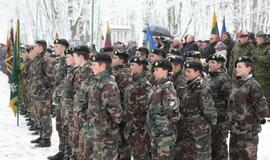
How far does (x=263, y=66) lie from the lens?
28.9 feet

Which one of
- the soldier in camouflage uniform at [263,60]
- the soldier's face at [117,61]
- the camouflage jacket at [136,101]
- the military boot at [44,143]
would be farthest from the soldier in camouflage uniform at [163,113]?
the soldier in camouflage uniform at [263,60]

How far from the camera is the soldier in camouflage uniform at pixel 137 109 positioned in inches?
241

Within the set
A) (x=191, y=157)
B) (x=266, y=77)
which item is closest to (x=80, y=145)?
(x=191, y=157)

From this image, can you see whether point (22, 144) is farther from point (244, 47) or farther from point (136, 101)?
point (244, 47)

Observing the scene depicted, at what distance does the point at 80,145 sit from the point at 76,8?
25.9 metres

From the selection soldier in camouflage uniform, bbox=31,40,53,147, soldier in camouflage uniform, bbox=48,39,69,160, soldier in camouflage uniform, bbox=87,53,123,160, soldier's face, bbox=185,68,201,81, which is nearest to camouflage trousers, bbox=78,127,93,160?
soldier in camouflage uniform, bbox=87,53,123,160

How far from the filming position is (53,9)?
30.8 metres

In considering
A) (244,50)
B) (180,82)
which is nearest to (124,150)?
(180,82)

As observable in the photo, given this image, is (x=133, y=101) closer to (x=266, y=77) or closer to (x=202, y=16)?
(x=266, y=77)

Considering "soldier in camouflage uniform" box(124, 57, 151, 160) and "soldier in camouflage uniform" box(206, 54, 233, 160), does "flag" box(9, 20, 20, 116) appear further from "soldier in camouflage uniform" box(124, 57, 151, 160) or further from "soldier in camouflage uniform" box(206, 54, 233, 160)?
"soldier in camouflage uniform" box(206, 54, 233, 160)

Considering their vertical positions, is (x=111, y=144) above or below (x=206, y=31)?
below

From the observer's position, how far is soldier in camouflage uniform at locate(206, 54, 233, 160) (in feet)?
20.2

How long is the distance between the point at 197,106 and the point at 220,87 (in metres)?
0.75

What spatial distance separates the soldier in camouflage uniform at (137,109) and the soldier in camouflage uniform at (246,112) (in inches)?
49.9
